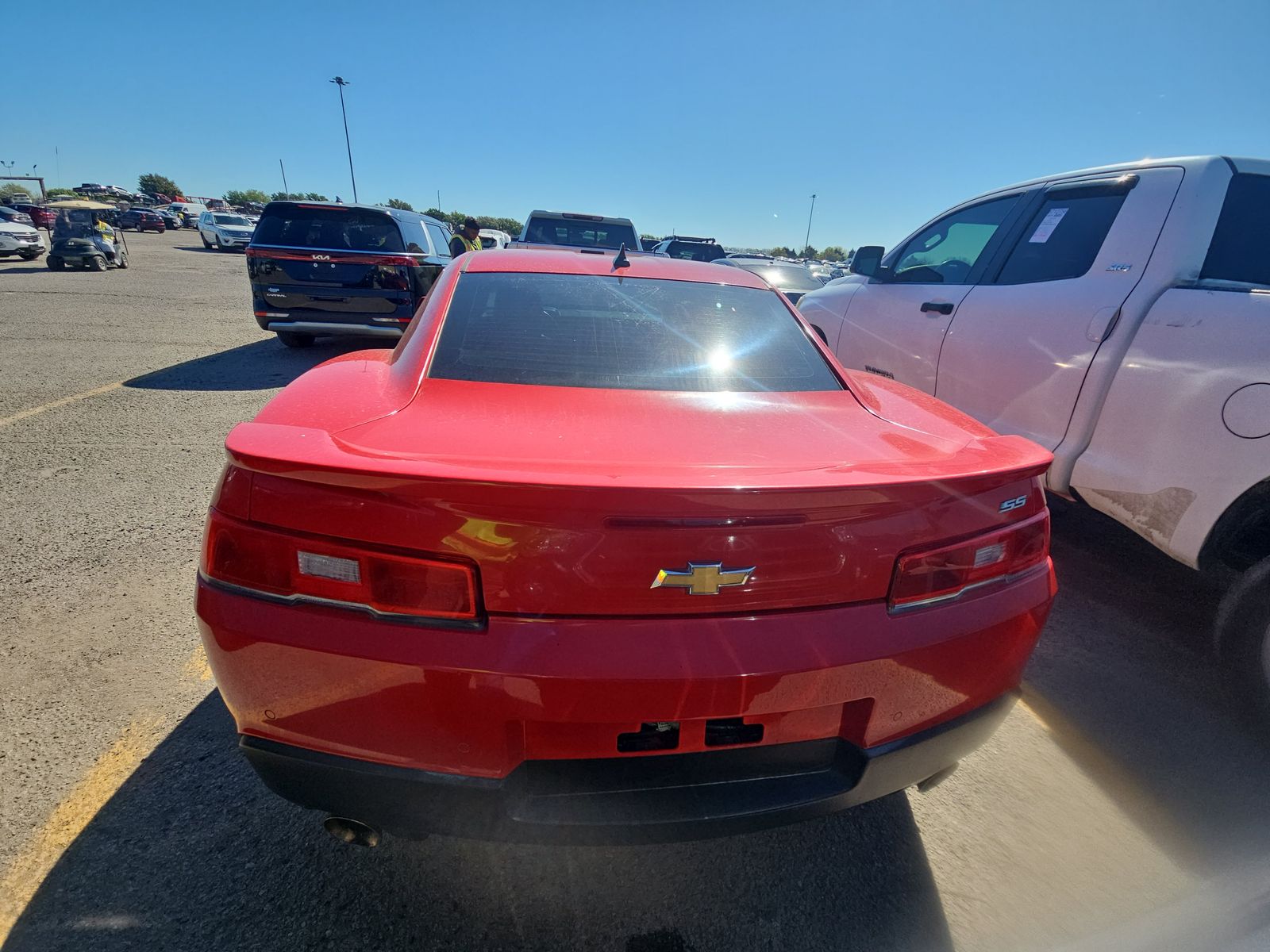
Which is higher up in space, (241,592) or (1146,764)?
(241,592)

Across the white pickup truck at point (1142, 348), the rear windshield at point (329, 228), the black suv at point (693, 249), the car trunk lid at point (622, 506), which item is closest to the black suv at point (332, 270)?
the rear windshield at point (329, 228)

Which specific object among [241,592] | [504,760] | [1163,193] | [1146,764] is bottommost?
[1146,764]

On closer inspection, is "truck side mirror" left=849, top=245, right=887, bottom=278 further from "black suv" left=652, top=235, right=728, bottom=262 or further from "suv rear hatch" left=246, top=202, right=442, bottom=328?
"black suv" left=652, top=235, right=728, bottom=262

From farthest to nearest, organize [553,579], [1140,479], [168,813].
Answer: [1140,479], [168,813], [553,579]

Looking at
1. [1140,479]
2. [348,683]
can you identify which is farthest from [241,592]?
[1140,479]

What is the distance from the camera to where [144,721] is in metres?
2.16

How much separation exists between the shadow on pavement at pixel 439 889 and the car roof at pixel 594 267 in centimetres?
192

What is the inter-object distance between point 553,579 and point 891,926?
130cm

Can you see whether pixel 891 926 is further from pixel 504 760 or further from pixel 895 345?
pixel 895 345

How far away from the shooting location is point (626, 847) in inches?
66.7

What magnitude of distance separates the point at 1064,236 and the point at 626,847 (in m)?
3.40

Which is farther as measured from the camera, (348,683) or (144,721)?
(144,721)

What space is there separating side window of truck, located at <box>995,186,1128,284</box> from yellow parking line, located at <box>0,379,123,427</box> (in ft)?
22.8

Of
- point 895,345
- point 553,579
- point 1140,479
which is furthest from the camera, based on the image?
point 895,345
